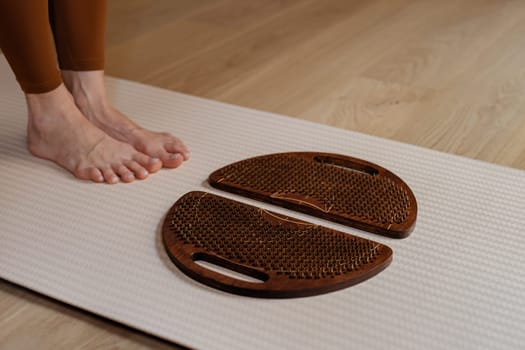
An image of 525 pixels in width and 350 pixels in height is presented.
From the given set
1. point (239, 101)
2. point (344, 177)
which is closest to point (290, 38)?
point (239, 101)

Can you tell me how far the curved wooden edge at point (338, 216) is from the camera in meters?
1.27

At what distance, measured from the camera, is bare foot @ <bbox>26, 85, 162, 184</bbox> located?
142 cm

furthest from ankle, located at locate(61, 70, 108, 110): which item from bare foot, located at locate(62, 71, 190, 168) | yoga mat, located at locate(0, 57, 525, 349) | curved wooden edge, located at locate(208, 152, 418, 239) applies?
curved wooden edge, located at locate(208, 152, 418, 239)

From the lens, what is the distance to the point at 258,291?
1099 millimetres

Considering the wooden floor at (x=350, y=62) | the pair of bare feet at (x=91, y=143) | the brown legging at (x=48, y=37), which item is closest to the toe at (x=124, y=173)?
the pair of bare feet at (x=91, y=143)

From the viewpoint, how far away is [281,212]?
4.36 feet

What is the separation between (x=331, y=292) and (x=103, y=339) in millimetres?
370

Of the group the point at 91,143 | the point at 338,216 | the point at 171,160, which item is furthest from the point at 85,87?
the point at 338,216

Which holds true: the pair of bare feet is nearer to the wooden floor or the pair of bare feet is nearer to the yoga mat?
the yoga mat

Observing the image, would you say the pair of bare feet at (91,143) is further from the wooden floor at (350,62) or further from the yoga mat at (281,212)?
the wooden floor at (350,62)

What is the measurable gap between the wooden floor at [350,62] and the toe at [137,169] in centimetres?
38

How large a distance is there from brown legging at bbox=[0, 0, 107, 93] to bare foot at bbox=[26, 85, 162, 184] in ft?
0.14

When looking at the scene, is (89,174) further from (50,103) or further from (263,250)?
(263,250)

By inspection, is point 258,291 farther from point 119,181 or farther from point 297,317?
point 119,181
